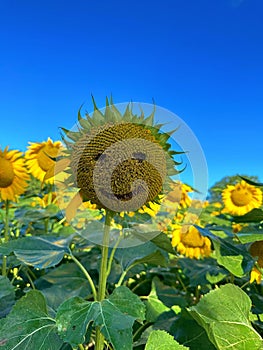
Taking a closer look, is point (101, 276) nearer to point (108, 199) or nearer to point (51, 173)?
point (108, 199)

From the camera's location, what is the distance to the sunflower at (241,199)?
3.79 metres

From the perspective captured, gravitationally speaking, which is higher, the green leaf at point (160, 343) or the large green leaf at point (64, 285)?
the large green leaf at point (64, 285)

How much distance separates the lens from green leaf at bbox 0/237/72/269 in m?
1.38

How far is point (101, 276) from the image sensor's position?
1318 mm

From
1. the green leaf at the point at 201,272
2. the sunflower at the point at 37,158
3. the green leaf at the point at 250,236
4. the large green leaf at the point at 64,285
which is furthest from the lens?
the sunflower at the point at 37,158

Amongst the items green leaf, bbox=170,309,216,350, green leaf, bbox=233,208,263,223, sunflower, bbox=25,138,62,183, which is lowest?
green leaf, bbox=170,309,216,350

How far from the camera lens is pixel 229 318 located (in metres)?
1.41

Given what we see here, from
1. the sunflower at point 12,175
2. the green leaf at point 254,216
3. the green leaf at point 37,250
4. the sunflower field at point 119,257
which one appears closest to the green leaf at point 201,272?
the sunflower field at point 119,257

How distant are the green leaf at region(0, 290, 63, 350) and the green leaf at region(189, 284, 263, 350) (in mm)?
439

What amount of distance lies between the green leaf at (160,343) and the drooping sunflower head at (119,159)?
38 cm

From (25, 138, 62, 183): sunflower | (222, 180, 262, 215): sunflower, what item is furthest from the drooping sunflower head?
(222, 180, 262, 215): sunflower

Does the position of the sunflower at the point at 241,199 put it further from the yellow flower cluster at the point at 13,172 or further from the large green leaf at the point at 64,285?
the large green leaf at the point at 64,285

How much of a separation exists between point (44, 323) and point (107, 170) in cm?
50

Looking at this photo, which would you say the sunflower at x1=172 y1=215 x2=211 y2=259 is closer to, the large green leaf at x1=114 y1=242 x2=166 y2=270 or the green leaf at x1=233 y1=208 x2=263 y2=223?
the large green leaf at x1=114 y1=242 x2=166 y2=270
